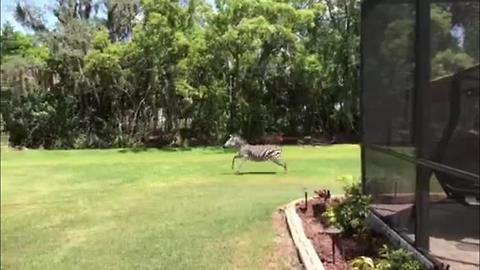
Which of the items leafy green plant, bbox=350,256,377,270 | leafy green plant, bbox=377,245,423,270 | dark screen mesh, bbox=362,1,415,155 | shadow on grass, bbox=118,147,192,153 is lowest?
leafy green plant, bbox=350,256,377,270

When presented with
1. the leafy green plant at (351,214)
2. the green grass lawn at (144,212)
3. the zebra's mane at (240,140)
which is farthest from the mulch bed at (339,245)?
the zebra's mane at (240,140)

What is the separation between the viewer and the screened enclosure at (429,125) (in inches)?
147

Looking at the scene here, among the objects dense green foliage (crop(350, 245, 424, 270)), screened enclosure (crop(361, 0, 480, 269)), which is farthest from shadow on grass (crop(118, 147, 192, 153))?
dense green foliage (crop(350, 245, 424, 270))

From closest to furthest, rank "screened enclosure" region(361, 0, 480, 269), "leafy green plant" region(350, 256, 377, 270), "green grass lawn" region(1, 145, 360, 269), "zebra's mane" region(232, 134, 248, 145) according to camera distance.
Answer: "screened enclosure" region(361, 0, 480, 269)
"leafy green plant" region(350, 256, 377, 270)
"green grass lawn" region(1, 145, 360, 269)
"zebra's mane" region(232, 134, 248, 145)

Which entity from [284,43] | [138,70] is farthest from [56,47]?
[284,43]

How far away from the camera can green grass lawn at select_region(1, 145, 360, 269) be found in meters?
5.80

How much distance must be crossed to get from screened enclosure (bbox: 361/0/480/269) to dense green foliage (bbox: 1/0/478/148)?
1916 centimetres

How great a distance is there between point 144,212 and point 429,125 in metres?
5.00

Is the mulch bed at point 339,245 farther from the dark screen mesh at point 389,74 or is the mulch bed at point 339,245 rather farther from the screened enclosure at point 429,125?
the dark screen mesh at point 389,74

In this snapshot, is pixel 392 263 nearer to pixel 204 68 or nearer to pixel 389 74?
pixel 389 74

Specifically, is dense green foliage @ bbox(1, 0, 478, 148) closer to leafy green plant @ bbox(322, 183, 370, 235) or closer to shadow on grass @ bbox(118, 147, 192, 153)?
shadow on grass @ bbox(118, 147, 192, 153)

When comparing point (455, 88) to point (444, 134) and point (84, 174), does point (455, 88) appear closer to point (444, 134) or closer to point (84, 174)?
point (444, 134)

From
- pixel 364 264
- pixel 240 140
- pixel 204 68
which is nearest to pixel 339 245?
pixel 364 264

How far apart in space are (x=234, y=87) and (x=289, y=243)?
20445 mm
